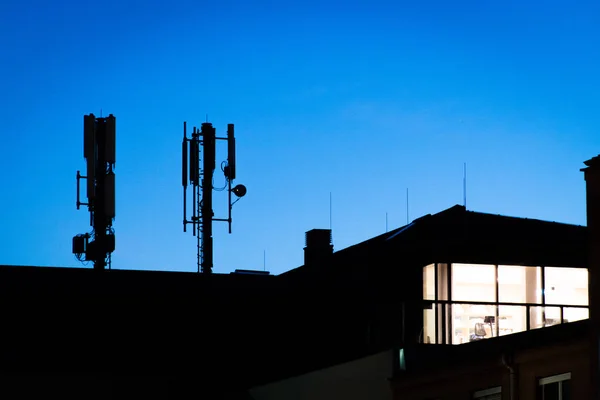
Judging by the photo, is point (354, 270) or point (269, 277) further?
point (269, 277)

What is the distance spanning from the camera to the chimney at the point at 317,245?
47156mm

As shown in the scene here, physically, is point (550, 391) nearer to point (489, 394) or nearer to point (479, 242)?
point (489, 394)

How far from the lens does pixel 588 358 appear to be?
23906mm

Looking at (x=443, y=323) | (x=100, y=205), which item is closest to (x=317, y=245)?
(x=100, y=205)

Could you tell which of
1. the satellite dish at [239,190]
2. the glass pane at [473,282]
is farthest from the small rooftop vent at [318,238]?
the glass pane at [473,282]

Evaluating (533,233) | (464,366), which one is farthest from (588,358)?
(533,233)

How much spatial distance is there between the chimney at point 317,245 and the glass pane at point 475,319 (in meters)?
11.8

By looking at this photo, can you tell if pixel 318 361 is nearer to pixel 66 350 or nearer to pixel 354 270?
pixel 354 270

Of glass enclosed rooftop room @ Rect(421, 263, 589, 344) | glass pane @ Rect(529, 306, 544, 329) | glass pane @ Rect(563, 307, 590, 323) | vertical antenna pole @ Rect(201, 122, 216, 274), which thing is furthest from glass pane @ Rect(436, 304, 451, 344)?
vertical antenna pole @ Rect(201, 122, 216, 274)

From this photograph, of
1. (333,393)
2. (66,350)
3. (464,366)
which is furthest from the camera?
(66,350)

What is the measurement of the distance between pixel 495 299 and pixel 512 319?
2.54 ft

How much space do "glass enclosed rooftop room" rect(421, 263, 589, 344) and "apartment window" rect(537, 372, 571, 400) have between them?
8.64 m

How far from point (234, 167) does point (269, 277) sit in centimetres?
565

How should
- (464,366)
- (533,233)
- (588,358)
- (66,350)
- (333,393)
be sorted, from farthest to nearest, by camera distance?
(66,350)
(533,233)
(333,393)
(464,366)
(588,358)
